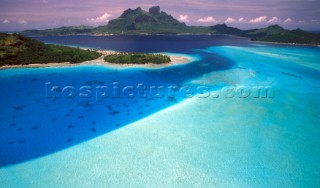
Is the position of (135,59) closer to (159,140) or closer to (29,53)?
(29,53)

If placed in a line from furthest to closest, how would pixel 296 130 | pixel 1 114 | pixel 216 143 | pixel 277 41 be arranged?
pixel 277 41
pixel 1 114
pixel 296 130
pixel 216 143

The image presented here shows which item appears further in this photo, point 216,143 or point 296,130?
point 296,130

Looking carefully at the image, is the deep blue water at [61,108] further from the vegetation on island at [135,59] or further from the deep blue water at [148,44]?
the deep blue water at [148,44]

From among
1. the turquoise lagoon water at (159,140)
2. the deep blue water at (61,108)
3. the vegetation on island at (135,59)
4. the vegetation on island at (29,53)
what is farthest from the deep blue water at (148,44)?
the turquoise lagoon water at (159,140)

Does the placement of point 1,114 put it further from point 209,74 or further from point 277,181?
point 209,74

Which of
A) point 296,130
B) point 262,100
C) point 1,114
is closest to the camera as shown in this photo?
point 296,130

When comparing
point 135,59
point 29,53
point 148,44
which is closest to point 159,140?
point 135,59

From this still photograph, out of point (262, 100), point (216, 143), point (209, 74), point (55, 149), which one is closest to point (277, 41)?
point (209, 74)
